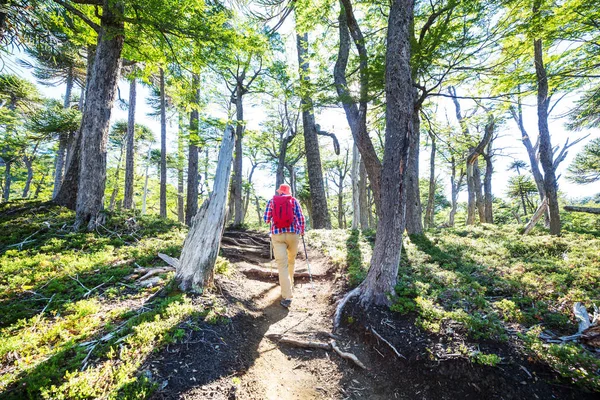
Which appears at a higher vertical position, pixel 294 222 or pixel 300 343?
pixel 294 222

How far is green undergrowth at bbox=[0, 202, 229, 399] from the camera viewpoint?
7.48 feet

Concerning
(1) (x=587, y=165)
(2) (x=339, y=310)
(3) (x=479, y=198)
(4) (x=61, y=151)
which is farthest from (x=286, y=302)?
(1) (x=587, y=165)

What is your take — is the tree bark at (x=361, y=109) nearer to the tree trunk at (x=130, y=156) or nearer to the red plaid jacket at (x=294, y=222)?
the red plaid jacket at (x=294, y=222)

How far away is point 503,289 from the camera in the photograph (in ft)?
14.3

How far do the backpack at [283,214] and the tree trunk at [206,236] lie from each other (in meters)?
1.04

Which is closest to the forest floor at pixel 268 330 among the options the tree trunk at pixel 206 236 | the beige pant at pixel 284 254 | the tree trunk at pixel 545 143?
the tree trunk at pixel 206 236

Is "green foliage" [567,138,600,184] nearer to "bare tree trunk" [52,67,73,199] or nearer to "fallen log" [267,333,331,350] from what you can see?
"fallen log" [267,333,331,350]

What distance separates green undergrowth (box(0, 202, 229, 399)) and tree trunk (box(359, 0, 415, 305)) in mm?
2671

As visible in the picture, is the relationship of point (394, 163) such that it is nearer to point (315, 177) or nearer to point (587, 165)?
point (315, 177)

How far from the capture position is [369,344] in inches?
145

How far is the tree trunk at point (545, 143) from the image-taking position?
802cm

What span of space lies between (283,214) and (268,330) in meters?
2.09

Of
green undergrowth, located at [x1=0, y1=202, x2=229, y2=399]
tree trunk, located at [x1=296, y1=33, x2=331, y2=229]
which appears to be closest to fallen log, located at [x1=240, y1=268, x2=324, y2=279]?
green undergrowth, located at [x1=0, y1=202, x2=229, y2=399]

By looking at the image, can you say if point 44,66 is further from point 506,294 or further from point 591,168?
point 591,168
